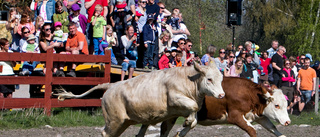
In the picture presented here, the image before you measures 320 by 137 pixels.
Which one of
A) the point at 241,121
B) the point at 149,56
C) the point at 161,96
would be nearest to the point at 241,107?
the point at 241,121

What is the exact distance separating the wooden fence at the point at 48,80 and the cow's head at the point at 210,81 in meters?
4.84

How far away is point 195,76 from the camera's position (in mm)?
8312

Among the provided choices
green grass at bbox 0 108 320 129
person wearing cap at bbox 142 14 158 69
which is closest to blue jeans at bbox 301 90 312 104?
green grass at bbox 0 108 320 129

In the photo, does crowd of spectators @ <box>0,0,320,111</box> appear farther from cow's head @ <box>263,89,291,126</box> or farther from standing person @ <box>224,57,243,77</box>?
cow's head @ <box>263,89,291,126</box>

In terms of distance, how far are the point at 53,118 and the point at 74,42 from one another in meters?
1.92

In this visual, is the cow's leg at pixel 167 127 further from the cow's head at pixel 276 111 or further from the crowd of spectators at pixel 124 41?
the crowd of spectators at pixel 124 41

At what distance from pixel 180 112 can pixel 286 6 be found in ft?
115

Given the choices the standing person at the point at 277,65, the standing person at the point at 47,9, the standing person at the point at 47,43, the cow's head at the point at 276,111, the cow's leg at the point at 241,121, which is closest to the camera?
the cow's leg at the point at 241,121

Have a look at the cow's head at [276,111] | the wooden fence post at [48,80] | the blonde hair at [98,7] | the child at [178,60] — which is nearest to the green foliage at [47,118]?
the wooden fence post at [48,80]

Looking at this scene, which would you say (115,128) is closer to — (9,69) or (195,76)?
(195,76)

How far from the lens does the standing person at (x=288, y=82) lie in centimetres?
1491

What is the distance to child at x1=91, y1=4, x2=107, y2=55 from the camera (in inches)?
524

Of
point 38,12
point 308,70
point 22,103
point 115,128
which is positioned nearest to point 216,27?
point 308,70

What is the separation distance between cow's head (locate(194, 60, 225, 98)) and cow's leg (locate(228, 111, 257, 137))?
156cm
